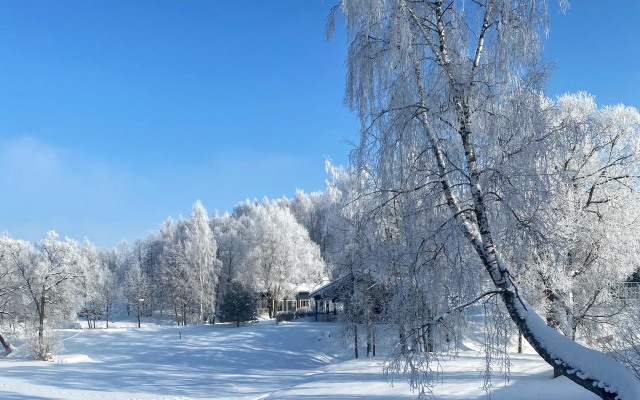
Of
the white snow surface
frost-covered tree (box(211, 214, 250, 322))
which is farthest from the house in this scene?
the white snow surface

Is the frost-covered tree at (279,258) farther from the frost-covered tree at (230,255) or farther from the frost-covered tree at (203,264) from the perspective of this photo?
the frost-covered tree at (203,264)

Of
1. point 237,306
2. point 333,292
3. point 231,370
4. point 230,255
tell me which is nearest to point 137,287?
A: point 230,255

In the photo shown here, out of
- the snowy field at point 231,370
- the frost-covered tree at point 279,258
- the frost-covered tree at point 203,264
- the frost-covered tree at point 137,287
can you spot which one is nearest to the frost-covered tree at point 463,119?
the snowy field at point 231,370

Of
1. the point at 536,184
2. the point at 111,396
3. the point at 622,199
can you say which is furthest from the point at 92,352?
the point at 536,184

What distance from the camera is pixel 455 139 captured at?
291 inches

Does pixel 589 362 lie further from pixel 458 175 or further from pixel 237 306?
pixel 237 306

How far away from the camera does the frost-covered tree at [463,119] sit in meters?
7.03

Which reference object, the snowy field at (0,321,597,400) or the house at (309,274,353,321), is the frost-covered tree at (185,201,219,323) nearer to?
the snowy field at (0,321,597,400)

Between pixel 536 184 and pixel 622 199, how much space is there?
11.5 metres

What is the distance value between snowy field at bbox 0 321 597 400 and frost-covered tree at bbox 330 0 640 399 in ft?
13.8

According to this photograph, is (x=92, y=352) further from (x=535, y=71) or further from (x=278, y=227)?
(x=535, y=71)

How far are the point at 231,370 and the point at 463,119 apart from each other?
78.5ft

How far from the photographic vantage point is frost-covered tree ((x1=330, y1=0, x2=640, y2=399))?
7031 mm

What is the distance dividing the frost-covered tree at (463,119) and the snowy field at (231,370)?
4.21m
